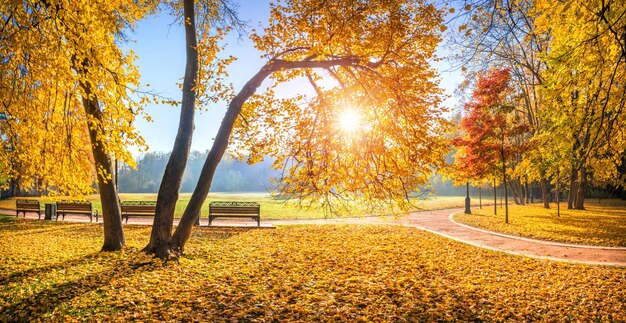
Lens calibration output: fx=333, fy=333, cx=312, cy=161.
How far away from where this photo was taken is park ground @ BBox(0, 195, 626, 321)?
4.96 m

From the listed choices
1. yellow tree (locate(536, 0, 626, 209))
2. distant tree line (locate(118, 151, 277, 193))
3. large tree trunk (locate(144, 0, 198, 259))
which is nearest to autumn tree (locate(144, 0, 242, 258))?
large tree trunk (locate(144, 0, 198, 259))

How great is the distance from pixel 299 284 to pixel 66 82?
557 centimetres

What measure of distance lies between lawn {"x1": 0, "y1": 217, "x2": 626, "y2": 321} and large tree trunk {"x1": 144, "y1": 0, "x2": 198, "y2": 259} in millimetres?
524

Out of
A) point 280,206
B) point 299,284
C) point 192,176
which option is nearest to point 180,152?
point 299,284

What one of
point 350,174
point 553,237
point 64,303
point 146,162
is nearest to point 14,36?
point 64,303

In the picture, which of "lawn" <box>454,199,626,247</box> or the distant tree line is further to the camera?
the distant tree line

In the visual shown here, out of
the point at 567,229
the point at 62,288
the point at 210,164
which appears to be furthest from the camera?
the point at 567,229

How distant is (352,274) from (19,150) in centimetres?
882

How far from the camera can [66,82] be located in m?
5.93

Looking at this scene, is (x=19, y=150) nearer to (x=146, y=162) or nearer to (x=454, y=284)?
(x=454, y=284)

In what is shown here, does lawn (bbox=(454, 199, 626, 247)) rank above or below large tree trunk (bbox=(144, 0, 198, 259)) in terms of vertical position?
below

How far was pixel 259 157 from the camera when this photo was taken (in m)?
9.60

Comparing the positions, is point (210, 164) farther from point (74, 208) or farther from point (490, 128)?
point (490, 128)

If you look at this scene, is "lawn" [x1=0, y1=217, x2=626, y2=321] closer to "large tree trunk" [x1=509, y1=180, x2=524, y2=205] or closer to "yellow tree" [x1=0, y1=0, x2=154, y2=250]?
"yellow tree" [x1=0, y1=0, x2=154, y2=250]
